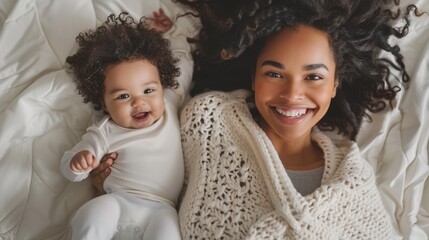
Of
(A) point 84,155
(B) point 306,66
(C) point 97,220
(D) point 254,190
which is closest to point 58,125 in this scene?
(A) point 84,155

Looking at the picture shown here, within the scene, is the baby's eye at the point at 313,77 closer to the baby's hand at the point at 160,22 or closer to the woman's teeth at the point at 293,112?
the woman's teeth at the point at 293,112

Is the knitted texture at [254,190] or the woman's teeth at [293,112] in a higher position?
the woman's teeth at [293,112]

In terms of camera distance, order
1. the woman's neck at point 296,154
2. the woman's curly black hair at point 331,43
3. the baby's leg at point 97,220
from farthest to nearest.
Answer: the woman's neck at point 296,154 → the woman's curly black hair at point 331,43 → the baby's leg at point 97,220

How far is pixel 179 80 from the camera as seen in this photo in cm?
138

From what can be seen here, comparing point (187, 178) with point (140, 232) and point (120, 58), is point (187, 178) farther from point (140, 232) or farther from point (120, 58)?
point (120, 58)

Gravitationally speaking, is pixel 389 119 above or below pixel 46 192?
above

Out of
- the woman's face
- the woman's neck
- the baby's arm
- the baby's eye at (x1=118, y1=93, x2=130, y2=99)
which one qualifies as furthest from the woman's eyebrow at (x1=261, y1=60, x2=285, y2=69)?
the baby's arm

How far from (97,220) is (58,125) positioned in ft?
1.03

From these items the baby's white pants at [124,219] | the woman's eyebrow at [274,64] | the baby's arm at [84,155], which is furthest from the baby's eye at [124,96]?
the woman's eyebrow at [274,64]

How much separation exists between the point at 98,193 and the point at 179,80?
0.38 m

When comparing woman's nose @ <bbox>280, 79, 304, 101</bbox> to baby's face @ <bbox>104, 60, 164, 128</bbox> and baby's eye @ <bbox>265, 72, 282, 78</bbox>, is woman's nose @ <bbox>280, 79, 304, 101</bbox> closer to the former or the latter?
baby's eye @ <bbox>265, 72, 282, 78</bbox>

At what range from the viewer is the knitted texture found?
112 cm

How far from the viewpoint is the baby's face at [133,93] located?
1.20m

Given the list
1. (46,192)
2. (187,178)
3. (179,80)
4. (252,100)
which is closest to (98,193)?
(46,192)
